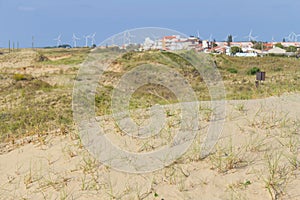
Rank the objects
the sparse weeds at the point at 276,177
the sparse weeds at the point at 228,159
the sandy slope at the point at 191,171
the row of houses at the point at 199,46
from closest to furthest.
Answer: the sparse weeds at the point at 276,177 → the sandy slope at the point at 191,171 → the sparse weeds at the point at 228,159 → the row of houses at the point at 199,46

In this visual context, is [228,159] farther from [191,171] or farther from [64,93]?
[64,93]

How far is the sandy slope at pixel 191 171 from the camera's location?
3000 millimetres

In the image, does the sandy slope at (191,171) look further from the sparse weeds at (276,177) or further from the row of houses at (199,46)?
the row of houses at (199,46)

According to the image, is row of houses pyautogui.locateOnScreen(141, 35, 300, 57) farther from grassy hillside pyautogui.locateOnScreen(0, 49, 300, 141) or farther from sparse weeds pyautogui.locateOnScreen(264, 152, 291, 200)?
sparse weeds pyautogui.locateOnScreen(264, 152, 291, 200)

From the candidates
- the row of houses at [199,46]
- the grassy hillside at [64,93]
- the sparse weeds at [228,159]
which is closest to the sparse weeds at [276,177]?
the sparse weeds at [228,159]

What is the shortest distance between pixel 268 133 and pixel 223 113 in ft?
2.83

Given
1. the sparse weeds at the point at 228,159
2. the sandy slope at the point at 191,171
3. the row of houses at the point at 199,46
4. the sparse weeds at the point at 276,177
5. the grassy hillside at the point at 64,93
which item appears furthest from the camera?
the grassy hillside at the point at 64,93

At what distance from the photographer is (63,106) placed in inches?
420

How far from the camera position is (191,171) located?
3.31 metres

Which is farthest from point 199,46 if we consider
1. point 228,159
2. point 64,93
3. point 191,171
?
point 191,171

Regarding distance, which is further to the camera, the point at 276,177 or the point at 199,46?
the point at 199,46

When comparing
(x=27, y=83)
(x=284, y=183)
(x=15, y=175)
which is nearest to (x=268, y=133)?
(x=284, y=183)

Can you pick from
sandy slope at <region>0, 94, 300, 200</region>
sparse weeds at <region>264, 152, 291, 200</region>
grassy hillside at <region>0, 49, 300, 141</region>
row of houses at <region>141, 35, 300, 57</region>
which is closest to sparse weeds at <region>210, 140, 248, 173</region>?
sandy slope at <region>0, 94, 300, 200</region>

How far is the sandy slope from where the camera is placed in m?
3.00
